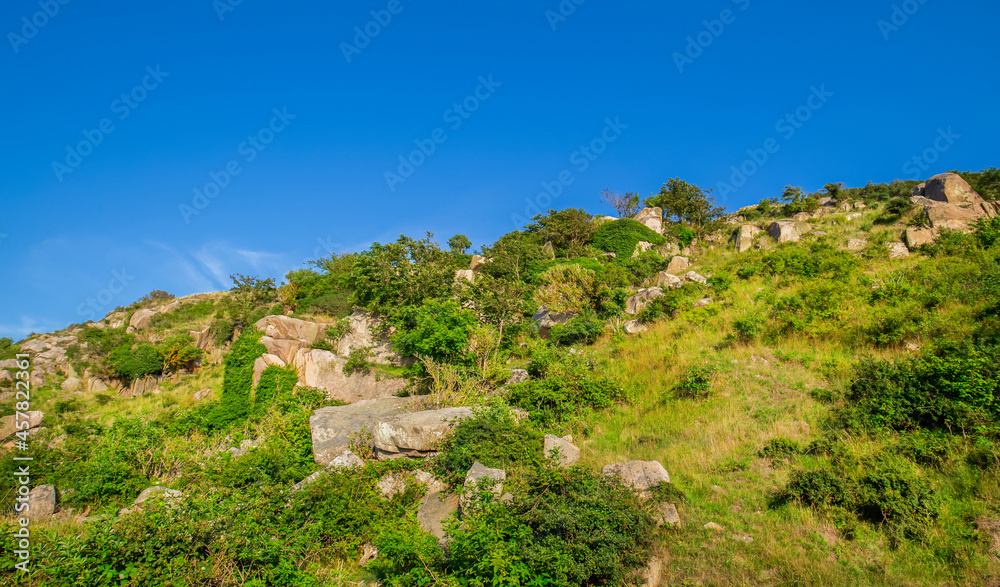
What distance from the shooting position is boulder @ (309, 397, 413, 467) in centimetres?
968

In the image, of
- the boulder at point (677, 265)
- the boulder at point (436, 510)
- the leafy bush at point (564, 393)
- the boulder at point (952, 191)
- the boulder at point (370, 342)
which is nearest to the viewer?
the boulder at point (436, 510)

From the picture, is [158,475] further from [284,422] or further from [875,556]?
[875,556]

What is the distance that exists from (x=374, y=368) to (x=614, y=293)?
1089 centimetres

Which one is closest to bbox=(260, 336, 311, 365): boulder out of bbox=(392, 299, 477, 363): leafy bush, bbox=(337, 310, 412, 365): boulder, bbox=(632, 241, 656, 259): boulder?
bbox=(337, 310, 412, 365): boulder

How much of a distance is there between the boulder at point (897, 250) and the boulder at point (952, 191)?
18.8 feet

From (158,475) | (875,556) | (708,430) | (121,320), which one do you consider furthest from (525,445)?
(121,320)

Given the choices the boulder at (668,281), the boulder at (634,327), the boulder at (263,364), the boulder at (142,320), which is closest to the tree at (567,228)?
the boulder at (668,281)

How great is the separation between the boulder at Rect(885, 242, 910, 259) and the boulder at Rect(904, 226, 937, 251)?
214 mm

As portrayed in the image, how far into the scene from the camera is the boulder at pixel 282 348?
2011 centimetres

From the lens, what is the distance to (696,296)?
16016 millimetres

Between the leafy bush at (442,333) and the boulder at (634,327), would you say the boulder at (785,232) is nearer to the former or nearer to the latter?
the boulder at (634,327)

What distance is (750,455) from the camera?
7.05 metres

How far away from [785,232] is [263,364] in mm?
26604

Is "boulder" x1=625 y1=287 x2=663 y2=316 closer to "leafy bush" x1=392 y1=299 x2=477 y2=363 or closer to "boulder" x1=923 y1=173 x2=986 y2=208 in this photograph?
"leafy bush" x1=392 y1=299 x2=477 y2=363
